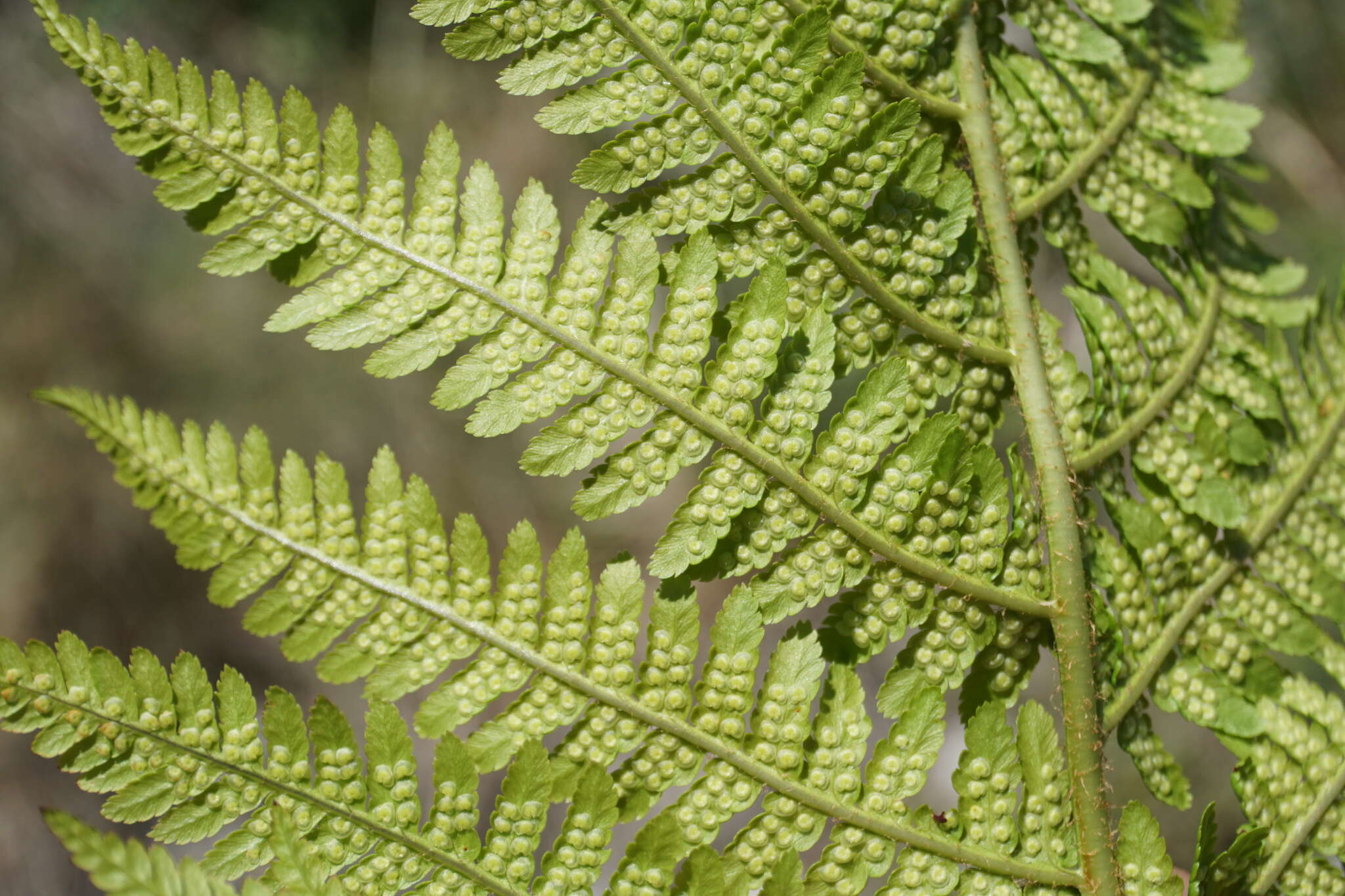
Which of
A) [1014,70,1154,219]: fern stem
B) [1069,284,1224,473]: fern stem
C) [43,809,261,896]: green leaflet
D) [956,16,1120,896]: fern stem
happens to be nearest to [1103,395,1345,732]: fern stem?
[956,16,1120,896]: fern stem

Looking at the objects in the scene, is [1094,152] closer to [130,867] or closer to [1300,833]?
[1300,833]

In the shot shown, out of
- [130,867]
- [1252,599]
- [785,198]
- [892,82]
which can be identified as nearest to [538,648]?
[130,867]

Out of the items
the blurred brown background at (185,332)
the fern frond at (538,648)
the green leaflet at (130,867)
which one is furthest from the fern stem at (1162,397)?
the blurred brown background at (185,332)

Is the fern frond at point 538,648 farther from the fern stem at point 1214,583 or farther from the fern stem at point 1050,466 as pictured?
the fern stem at point 1214,583

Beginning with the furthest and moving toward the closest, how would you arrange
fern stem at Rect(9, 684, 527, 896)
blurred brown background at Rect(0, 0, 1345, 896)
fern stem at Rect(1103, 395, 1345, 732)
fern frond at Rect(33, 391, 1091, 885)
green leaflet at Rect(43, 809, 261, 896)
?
blurred brown background at Rect(0, 0, 1345, 896), fern stem at Rect(1103, 395, 1345, 732), fern frond at Rect(33, 391, 1091, 885), fern stem at Rect(9, 684, 527, 896), green leaflet at Rect(43, 809, 261, 896)

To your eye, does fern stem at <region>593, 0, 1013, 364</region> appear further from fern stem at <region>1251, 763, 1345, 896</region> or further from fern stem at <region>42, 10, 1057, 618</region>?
fern stem at <region>1251, 763, 1345, 896</region>

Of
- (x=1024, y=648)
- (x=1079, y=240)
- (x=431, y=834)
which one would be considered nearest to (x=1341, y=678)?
(x=1024, y=648)

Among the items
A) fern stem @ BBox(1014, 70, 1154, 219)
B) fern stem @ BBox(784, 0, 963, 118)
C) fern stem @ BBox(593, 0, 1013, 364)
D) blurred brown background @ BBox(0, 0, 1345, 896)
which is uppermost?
fern stem @ BBox(1014, 70, 1154, 219)
